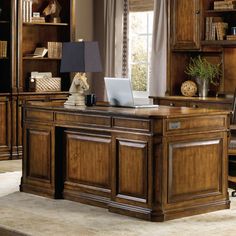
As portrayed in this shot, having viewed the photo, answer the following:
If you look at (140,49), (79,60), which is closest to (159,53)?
(140,49)

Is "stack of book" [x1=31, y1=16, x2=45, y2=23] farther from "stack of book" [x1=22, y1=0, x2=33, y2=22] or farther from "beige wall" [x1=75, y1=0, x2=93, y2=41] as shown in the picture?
"beige wall" [x1=75, y1=0, x2=93, y2=41]

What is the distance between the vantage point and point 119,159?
19.0 feet

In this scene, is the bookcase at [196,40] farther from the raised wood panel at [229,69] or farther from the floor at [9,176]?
the floor at [9,176]

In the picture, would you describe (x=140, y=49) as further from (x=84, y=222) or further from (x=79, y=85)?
(x=84, y=222)

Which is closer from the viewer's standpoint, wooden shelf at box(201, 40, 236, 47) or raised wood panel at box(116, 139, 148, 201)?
raised wood panel at box(116, 139, 148, 201)

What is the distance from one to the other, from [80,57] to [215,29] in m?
2.62

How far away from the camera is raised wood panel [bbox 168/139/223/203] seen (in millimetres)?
5629

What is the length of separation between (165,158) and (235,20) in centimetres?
366

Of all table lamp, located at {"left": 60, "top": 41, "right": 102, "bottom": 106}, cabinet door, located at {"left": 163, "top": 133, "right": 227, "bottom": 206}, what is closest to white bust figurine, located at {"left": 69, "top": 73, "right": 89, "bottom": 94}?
table lamp, located at {"left": 60, "top": 41, "right": 102, "bottom": 106}

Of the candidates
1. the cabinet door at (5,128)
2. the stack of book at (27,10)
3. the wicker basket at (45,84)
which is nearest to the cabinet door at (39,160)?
the cabinet door at (5,128)

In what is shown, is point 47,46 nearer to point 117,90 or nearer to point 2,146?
point 2,146

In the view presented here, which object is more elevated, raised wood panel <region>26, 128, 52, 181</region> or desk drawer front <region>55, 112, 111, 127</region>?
desk drawer front <region>55, 112, 111, 127</region>

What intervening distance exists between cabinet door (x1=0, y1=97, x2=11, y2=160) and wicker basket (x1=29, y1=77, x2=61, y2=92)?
516mm

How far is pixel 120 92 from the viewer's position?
625 centimetres
